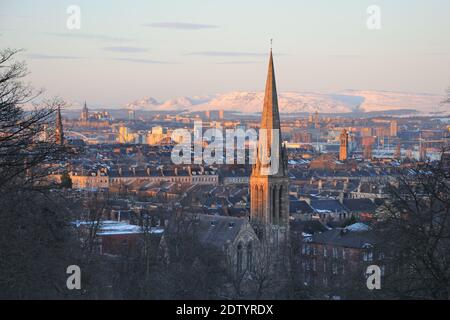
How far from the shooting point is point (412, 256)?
23.5 metres

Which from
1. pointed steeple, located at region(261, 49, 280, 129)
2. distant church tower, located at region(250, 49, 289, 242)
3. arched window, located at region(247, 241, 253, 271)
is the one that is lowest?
arched window, located at region(247, 241, 253, 271)

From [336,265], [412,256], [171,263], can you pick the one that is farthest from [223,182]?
[412,256]

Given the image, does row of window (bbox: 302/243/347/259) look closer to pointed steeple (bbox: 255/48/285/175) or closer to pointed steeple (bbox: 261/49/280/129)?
pointed steeple (bbox: 255/48/285/175)

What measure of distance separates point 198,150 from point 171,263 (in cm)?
13900

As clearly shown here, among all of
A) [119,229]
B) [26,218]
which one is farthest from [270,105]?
[26,218]

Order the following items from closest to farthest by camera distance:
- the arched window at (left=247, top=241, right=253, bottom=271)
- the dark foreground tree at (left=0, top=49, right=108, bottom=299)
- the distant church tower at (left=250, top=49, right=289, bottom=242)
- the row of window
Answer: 1. the dark foreground tree at (left=0, top=49, right=108, bottom=299)
2. the arched window at (left=247, top=241, right=253, bottom=271)
3. the row of window
4. the distant church tower at (left=250, top=49, right=289, bottom=242)

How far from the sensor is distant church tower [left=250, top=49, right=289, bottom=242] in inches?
1987

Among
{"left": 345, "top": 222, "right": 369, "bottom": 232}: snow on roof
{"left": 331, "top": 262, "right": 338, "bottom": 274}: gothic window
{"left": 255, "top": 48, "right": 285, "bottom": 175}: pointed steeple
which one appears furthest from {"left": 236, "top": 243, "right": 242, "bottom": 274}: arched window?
{"left": 345, "top": 222, "right": 369, "bottom": 232}: snow on roof

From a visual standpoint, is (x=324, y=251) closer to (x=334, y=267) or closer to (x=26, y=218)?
(x=334, y=267)

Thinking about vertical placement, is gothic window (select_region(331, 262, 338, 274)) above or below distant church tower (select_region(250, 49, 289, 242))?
below

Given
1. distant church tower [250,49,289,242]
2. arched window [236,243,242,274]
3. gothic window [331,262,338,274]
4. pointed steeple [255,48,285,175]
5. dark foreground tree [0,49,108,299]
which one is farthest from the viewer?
pointed steeple [255,48,285,175]

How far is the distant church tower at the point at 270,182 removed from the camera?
50.5 m

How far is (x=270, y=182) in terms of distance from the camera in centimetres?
5116

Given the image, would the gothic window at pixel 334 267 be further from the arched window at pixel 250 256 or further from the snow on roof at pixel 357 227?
the snow on roof at pixel 357 227
